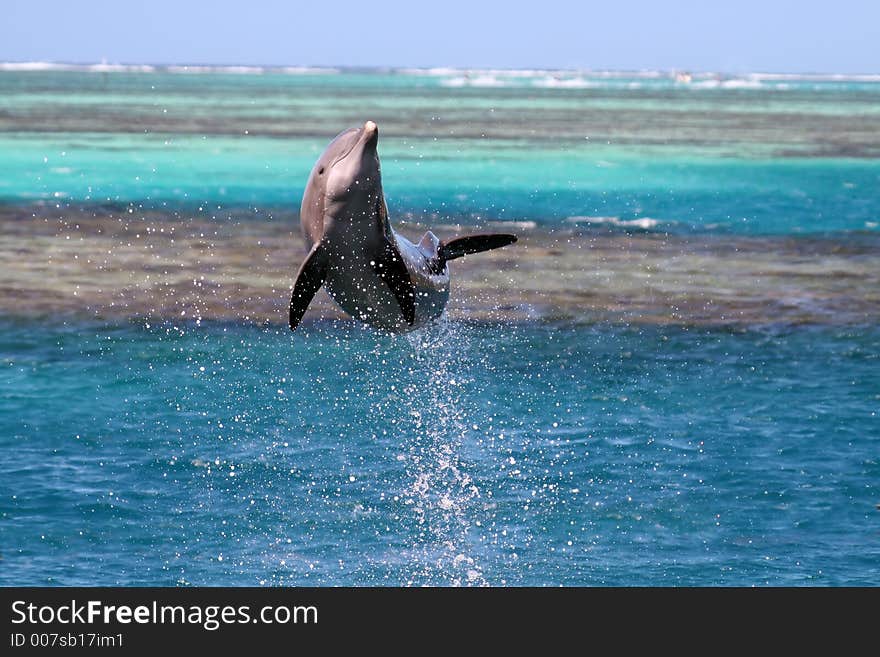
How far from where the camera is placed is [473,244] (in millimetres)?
16547

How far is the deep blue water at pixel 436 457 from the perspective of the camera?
48.0 ft

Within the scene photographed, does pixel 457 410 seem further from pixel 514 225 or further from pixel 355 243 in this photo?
pixel 514 225

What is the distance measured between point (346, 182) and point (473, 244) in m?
3.18

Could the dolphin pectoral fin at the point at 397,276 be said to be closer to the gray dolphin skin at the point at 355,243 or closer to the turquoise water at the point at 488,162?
the gray dolphin skin at the point at 355,243

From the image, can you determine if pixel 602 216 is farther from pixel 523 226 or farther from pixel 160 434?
pixel 160 434

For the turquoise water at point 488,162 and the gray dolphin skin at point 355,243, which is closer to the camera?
the gray dolphin skin at point 355,243

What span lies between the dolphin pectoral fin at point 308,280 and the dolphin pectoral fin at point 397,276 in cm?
58

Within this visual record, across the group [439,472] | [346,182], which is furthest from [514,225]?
[346,182]

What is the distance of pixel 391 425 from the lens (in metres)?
19.1

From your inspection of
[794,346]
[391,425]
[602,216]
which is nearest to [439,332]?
[794,346]

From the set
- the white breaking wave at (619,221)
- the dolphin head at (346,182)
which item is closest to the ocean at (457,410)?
the white breaking wave at (619,221)

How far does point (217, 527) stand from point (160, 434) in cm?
349

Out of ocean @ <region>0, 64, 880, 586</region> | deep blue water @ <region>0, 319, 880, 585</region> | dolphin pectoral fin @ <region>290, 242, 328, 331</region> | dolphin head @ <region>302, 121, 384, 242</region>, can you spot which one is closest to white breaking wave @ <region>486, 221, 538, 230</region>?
ocean @ <region>0, 64, 880, 586</region>

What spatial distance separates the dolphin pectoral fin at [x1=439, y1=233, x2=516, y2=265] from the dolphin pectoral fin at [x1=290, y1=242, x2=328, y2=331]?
8.00ft
